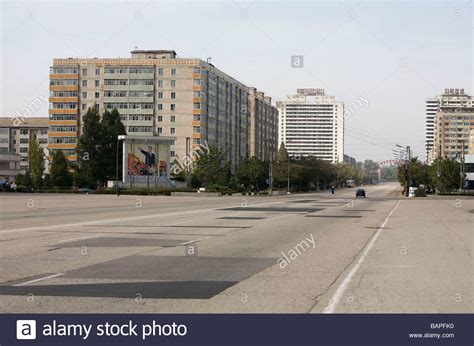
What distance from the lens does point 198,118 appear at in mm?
135375

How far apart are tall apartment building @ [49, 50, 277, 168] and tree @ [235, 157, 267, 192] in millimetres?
23466

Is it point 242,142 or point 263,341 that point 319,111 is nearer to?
point 242,142

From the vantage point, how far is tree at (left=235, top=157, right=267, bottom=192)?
11225cm

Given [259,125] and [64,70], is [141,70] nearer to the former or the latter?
[64,70]

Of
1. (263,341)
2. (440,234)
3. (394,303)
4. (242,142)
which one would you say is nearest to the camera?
(263,341)

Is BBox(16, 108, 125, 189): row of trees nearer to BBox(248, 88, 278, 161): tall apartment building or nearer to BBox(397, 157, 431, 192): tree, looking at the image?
BBox(397, 157, 431, 192): tree

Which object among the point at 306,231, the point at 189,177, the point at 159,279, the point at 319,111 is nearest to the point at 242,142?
the point at 319,111

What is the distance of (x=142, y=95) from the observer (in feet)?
449

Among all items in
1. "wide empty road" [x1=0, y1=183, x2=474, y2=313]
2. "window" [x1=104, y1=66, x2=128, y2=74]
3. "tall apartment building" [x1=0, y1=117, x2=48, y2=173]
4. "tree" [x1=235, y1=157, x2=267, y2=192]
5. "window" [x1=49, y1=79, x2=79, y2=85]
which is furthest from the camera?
"tall apartment building" [x1=0, y1=117, x2=48, y2=173]

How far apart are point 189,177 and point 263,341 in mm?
101252

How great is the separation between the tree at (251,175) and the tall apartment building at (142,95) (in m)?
23.5

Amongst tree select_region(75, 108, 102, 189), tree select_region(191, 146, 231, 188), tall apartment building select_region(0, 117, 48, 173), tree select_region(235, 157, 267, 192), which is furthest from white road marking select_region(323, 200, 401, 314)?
tall apartment building select_region(0, 117, 48, 173)

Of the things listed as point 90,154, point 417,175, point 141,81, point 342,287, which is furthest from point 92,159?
point 342,287

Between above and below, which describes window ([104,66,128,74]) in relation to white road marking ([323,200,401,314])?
above
